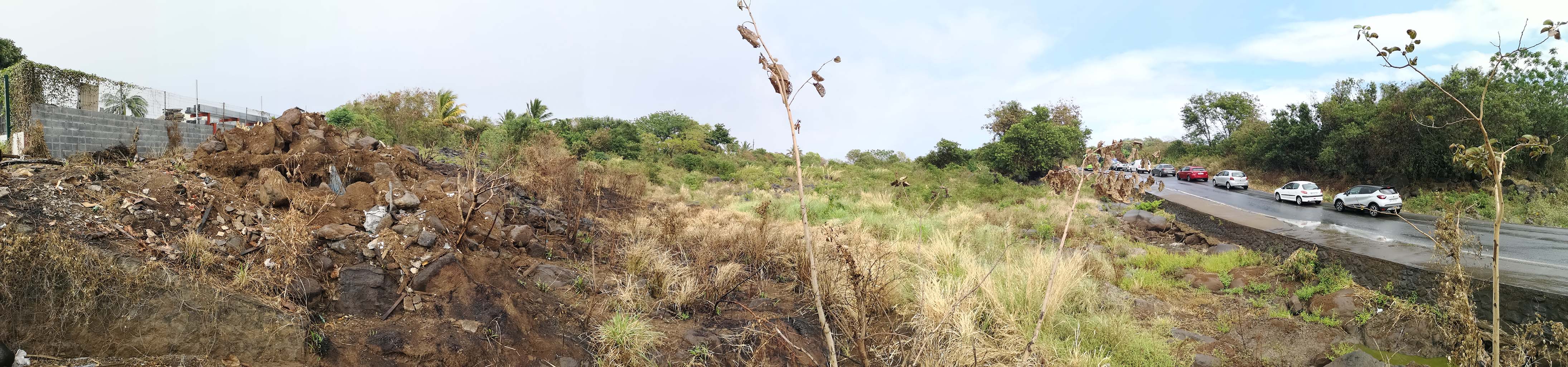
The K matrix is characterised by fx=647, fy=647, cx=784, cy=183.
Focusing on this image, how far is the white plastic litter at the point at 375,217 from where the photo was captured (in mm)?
6195

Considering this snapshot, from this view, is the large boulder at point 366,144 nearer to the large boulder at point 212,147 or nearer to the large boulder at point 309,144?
the large boulder at point 309,144

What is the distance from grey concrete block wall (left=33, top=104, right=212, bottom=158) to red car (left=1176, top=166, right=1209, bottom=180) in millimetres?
38338

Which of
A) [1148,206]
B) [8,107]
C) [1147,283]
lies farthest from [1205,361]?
[8,107]

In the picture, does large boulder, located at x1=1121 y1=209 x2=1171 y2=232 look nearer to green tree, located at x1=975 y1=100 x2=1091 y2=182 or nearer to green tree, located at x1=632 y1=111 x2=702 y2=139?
green tree, located at x1=975 y1=100 x2=1091 y2=182

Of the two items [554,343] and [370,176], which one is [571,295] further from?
[370,176]

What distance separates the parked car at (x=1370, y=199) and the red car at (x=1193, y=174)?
16748 mm

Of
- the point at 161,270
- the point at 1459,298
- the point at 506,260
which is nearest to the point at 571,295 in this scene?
the point at 506,260

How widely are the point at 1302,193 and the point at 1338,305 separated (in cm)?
1608

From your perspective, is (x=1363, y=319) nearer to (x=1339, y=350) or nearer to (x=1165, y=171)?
(x=1339, y=350)

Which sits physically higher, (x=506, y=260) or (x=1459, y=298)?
(x=1459, y=298)

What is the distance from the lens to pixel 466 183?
7.59m

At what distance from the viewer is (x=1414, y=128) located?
20.8 meters

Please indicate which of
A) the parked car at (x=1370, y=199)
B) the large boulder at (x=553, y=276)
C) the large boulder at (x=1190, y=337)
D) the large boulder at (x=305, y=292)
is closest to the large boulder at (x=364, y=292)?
the large boulder at (x=305, y=292)

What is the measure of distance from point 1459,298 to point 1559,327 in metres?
0.66
